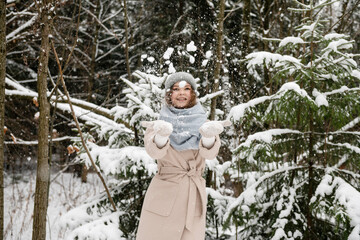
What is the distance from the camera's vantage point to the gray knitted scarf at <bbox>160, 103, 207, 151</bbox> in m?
2.43

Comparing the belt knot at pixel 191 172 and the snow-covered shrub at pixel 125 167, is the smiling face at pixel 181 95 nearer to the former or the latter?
the belt knot at pixel 191 172

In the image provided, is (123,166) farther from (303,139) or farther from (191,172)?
(303,139)

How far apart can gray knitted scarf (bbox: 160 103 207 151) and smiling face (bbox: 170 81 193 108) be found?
0.09m

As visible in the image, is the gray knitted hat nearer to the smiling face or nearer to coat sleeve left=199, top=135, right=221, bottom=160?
the smiling face

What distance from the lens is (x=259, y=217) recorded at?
3.73 meters

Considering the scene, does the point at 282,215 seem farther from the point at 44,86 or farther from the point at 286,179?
the point at 44,86

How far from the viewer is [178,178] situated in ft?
8.03

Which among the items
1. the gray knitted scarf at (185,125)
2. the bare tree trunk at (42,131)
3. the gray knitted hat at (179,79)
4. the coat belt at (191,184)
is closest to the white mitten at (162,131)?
the gray knitted scarf at (185,125)

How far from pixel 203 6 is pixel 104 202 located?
5577 mm

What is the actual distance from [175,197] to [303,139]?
1.93m

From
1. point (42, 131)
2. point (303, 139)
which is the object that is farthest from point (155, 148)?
point (303, 139)

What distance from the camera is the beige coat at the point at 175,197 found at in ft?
7.77

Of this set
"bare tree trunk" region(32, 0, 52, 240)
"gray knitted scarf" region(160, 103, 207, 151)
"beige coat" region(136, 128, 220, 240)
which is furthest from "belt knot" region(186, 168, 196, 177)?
"bare tree trunk" region(32, 0, 52, 240)

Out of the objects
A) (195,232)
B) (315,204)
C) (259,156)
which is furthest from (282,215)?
(195,232)
